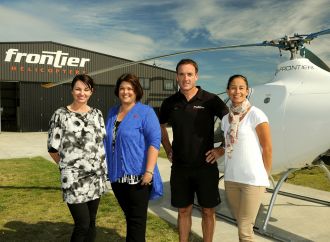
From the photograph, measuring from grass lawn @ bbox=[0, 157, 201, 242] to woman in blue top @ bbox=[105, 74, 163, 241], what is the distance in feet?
5.40

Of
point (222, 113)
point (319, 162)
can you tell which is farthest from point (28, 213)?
point (319, 162)

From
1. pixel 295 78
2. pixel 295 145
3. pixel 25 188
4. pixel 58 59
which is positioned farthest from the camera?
pixel 58 59

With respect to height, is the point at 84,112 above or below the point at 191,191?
above

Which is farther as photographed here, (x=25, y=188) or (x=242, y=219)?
(x=25, y=188)

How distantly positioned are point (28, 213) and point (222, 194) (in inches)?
148

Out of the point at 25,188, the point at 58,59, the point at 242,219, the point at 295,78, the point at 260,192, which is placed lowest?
the point at 25,188

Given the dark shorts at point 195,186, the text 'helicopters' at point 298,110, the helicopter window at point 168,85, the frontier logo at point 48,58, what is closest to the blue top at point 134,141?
the dark shorts at point 195,186

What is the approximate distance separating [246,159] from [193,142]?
1.93 ft

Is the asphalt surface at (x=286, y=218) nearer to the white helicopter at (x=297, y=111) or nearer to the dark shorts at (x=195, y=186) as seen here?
the white helicopter at (x=297, y=111)

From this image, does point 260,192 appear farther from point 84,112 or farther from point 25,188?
point 25,188

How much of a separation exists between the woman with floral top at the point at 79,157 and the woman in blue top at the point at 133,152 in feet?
0.50

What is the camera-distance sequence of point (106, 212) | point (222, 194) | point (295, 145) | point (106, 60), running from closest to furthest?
point (295, 145), point (106, 212), point (222, 194), point (106, 60)

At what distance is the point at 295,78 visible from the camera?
5.37 meters

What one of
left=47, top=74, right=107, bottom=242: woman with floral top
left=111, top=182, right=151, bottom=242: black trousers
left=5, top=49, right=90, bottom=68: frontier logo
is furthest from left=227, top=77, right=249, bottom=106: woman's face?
left=5, top=49, right=90, bottom=68: frontier logo
